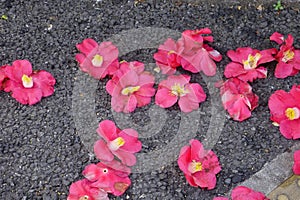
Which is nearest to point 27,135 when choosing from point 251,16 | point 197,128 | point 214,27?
point 197,128

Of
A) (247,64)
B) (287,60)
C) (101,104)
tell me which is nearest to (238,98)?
(247,64)

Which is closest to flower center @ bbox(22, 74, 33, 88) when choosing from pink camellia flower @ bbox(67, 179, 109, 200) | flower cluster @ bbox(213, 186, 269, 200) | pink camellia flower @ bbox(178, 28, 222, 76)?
pink camellia flower @ bbox(67, 179, 109, 200)

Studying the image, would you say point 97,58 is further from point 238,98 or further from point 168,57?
point 238,98

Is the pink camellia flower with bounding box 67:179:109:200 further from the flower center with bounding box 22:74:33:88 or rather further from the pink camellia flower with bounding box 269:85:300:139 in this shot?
the pink camellia flower with bounding box 269:85:300:139

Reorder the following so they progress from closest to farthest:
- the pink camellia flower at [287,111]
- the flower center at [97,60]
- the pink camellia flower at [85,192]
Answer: the pink camellia flower at [85,192], the pink camellia flower at [287,111], the flower center at [97,60]

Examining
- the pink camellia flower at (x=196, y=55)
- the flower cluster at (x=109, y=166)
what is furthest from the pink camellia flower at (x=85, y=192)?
the pink camellia flower at (x=196, y=55)

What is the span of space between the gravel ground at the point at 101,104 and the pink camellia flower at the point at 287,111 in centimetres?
4

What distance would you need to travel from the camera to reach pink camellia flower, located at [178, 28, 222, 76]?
7.79 ft

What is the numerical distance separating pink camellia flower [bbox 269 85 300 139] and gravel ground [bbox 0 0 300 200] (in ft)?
0.12

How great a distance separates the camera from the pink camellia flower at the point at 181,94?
2.28m

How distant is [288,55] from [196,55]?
0.38 metres

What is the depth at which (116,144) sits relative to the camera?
211 centimetres

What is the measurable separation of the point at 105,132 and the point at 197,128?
36 centimetres

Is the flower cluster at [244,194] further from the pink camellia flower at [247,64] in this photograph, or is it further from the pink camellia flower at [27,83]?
the pink camellia flower at [27,83]
